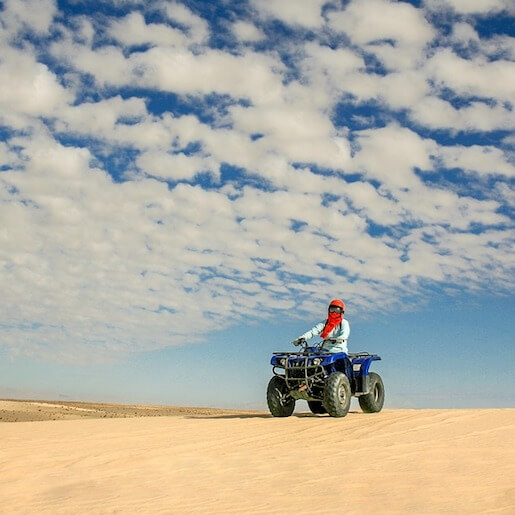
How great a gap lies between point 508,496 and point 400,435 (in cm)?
392

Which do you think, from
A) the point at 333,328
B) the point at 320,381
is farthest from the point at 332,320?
the point at 320,381

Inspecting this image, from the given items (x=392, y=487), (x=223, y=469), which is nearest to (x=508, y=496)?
(x=392, y=487)

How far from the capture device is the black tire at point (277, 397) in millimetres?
12539

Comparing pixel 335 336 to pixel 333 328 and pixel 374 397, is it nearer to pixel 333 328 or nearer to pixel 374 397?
pixel 333 328

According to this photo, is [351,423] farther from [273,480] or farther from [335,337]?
[273,480]

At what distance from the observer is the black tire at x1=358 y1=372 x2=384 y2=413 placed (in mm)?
13586

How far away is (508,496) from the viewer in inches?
221

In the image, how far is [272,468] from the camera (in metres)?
7.25

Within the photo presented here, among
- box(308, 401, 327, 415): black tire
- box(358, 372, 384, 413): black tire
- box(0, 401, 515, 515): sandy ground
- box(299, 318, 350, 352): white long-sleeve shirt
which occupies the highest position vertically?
box(299, 318, 350, 352): white long-sleeve shirt

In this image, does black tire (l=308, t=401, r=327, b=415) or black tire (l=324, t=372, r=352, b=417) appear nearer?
black tire (l=324, t=372, r=352, b=417)

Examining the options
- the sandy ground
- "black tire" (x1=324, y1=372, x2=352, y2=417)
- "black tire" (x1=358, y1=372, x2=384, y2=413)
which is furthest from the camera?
"black tire" (x1=358, y1=372, x2=384, y2=413)

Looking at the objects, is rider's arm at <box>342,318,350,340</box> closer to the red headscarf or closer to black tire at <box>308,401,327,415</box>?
the red headscarf

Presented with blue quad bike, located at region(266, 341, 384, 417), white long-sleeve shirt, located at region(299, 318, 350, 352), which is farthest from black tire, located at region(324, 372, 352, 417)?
white long-sleeve shirt, located at region(299, 318, 350, 352)

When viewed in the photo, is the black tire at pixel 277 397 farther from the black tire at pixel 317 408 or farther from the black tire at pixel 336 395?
the black tire at pixel 317 408
